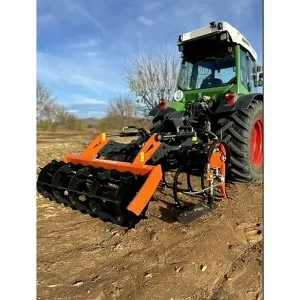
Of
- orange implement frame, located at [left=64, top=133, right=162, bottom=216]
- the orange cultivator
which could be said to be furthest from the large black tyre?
orange implement frame, located at [left=64, top=133, right=162, bottom=216]

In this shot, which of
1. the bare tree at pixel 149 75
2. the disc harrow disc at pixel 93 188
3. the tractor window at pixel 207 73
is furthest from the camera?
the tractor window at pixel 207 73

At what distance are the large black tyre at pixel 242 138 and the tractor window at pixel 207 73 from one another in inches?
8.4

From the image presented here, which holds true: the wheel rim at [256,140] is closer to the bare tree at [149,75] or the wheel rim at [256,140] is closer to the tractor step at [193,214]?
the tractor step at [193,214]

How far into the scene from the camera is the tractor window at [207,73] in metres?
1.88

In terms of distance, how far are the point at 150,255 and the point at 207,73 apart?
1.12 metres

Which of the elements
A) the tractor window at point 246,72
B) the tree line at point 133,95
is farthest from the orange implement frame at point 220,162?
the tree line at point 133,95

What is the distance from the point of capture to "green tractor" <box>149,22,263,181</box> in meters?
1.68

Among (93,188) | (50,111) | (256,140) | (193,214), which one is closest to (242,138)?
(256,140)

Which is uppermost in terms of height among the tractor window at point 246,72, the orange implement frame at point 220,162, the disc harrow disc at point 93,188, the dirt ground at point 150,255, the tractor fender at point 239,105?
the tractor window at point 246,72

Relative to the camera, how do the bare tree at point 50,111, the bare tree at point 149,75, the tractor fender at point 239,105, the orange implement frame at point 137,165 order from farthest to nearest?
the tractor fender at point 239,105 → the orange implement frame at point 137,165 → the bare tree at point 149,75 → the bare tree at point 50,111

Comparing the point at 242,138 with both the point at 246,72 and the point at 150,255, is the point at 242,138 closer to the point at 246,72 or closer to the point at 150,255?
the point at 246,72

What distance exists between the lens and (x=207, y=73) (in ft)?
6.31

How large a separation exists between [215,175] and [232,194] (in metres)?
0.12
